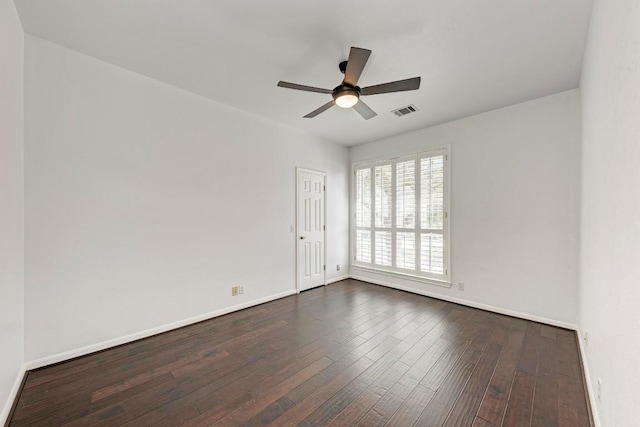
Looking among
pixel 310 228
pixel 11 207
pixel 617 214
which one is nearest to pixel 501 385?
pixel 617 214

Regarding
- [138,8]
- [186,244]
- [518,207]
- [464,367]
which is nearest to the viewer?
[138,8]

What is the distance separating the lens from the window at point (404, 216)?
419 centimetres

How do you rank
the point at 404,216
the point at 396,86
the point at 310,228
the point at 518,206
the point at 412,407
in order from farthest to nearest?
1. the point at 310,228
2. the point at 404,216
3. the point at 518,206
4. the point at 396,86
5. the point at 412,407

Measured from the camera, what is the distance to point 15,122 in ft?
6.60

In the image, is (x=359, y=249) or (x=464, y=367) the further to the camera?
(x=359, y=249)

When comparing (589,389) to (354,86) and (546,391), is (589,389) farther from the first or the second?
(354,86)

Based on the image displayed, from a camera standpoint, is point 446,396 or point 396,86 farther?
point 396,86

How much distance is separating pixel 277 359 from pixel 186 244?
174 cm

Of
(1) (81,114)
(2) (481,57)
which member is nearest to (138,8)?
(1) (81,114)

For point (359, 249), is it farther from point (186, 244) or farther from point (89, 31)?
point (89, 31)

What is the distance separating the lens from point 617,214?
1.26 metres

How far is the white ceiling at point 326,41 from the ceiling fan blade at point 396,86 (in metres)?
0.38

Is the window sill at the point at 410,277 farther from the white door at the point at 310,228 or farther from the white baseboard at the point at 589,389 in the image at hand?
the white baseboard at the point at 589,389

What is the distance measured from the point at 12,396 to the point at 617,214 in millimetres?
3913
